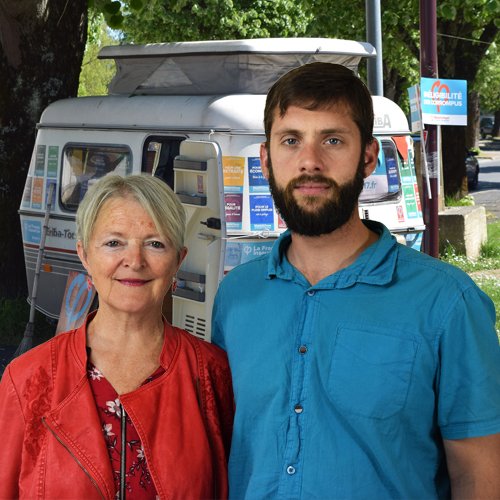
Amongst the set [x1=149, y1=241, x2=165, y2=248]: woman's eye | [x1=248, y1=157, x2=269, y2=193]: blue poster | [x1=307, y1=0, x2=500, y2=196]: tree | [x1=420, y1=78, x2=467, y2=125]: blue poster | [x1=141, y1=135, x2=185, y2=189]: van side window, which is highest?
[x1=307, y1=0, x2=500, y2=196]: tree

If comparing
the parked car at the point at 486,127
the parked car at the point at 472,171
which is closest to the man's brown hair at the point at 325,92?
the parked car at the point at 472,171

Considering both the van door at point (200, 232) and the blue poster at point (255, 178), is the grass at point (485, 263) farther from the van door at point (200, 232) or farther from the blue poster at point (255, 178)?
the van door at point (200, 232)

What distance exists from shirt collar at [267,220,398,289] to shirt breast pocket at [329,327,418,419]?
5.4 inches

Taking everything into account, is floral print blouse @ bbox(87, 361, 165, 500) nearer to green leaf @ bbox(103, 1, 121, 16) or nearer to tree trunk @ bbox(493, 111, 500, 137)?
green leaf @ bbox(103, 1, 121, 16)

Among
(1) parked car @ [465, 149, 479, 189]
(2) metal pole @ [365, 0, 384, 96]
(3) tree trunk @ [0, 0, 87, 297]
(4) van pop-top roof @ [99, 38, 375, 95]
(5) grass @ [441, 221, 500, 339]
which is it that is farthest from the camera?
(1) parked car @ [465, 149, 479, 189]

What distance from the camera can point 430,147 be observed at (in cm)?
997

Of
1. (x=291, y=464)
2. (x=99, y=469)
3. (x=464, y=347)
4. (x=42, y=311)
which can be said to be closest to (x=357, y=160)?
(x=464, y=347)

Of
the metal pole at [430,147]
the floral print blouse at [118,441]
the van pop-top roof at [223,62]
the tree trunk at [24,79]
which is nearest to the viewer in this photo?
the floral print blouse at [118,441]

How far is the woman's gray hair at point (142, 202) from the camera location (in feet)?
9.96

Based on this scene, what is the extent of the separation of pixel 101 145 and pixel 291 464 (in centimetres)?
779

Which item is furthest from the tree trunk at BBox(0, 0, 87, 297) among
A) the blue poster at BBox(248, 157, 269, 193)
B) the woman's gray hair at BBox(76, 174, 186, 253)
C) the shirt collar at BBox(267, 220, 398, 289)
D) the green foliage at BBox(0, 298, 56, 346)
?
the shirt collar at BBox(267, 220, 398, 289)

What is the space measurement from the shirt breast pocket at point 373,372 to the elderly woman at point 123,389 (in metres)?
0.49

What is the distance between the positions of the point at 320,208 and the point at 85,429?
88cm

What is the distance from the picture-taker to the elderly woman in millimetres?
2844
